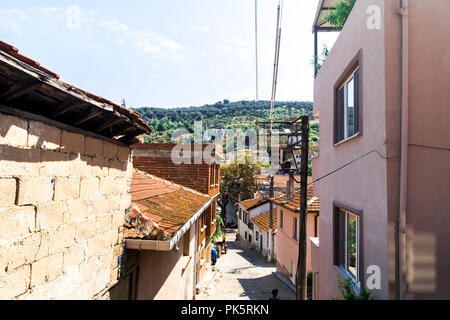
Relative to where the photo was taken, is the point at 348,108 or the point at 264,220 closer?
the point at 348,108

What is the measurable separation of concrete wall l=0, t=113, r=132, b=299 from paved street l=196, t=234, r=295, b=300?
431 inches

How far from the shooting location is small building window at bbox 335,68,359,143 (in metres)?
4.94

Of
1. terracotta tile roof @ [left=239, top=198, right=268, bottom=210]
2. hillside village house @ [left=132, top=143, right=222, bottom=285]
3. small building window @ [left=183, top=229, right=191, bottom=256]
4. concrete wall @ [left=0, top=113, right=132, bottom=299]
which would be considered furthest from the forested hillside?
concrete wall @ [left=0, top=113, right=132, bottom=299]

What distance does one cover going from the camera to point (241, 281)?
17250 mm

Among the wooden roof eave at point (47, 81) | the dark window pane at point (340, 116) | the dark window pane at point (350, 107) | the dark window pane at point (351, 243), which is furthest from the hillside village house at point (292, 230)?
the wooden roof eave at point (47, 81)

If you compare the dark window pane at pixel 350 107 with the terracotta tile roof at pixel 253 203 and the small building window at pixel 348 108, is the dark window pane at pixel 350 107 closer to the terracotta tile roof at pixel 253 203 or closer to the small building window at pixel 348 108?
the small building window at pixel 348 108

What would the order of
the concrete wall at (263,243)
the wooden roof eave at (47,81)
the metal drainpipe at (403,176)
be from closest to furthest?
the wooden roof eave at (47,81) < the metal drainpipe at (403,176) < the concrete wall at (263,243)

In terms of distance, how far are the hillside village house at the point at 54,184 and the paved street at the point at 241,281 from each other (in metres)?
11.1

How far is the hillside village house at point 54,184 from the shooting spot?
2.18m

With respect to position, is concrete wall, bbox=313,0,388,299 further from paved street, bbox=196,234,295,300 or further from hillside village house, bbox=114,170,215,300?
paved street, bbox=196,234,295,300

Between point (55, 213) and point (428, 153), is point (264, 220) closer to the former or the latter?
point (428, 153)

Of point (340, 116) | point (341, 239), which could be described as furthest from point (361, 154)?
point (341, 239)

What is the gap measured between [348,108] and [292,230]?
42.2 ft
